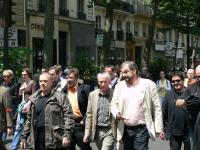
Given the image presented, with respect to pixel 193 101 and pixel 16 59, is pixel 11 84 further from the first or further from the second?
pixel 193 101

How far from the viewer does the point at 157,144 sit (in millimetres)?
13477

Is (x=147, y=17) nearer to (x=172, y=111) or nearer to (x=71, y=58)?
(x=71, y=58)

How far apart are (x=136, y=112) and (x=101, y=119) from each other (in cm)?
98

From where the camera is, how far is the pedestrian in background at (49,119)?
780cm

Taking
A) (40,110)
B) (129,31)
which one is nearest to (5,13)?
(40,110)

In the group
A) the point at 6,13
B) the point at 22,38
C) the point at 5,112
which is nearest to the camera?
the point at 5,112

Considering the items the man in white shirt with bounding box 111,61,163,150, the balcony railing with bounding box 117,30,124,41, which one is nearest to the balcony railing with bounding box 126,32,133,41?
the balcony railing with bounding box 117,30,124,41

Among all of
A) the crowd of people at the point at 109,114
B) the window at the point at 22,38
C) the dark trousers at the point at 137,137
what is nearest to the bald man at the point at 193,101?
the crowd of people at the point at 109,114

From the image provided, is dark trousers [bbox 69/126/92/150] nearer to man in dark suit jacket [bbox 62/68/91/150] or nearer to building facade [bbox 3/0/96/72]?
man in dark suit jacket [bbox 62/68/91/150]

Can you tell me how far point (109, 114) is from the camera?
9109 millimetres

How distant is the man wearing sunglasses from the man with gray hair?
3.28ft

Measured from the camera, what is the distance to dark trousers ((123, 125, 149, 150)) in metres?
8.23

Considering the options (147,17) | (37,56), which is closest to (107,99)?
(37,56)

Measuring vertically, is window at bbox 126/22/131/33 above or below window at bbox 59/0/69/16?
below
